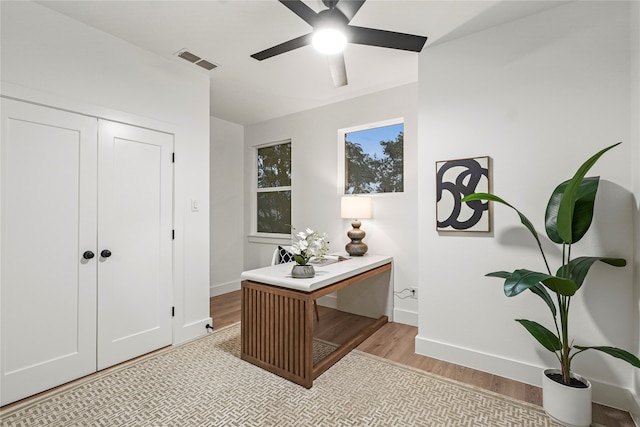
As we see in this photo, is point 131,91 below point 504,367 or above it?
above

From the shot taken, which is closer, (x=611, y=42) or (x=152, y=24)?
(x=611, y=42)

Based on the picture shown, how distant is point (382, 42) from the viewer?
195 centimetres

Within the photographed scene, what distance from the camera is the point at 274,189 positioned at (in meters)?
4.63

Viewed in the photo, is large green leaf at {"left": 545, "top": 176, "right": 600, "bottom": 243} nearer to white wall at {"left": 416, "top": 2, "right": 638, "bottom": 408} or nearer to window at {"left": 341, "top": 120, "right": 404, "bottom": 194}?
white wall at {"left": 416, "top": 2, "right": 638, "bottom": 408}

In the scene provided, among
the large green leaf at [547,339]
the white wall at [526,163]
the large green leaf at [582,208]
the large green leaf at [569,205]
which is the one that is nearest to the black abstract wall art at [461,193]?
the white wall at [526,163]

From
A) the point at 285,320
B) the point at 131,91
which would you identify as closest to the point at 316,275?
the point at 285,320

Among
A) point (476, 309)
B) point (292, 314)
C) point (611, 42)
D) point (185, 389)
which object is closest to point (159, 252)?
point (185, 389)

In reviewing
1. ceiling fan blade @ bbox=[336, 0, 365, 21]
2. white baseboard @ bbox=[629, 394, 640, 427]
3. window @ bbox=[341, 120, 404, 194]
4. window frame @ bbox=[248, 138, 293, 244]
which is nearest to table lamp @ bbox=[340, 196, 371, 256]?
window @ bbox=[341, 120, 404, 194]

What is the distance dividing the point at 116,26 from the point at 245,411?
9.34 ft

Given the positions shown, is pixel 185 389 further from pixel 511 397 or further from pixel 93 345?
pixel 511 397

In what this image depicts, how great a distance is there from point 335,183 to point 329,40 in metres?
2.13

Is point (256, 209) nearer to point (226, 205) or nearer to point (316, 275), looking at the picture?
point (226, 205)

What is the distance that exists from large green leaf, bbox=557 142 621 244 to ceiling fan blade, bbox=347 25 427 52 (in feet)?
3.72

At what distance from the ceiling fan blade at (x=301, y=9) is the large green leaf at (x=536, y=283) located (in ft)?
5.98
